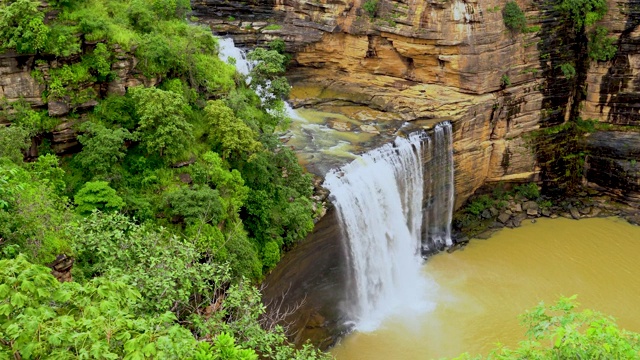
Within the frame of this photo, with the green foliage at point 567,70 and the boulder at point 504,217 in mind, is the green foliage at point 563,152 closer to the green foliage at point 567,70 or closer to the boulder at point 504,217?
the green foliage at point 567,70

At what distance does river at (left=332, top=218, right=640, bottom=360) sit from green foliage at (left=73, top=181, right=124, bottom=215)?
7.99 meters

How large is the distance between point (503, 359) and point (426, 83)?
A: 55.7 feet

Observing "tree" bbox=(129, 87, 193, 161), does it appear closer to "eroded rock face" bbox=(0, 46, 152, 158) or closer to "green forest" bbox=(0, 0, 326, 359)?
"green forest" bbox=(0, 0, 326, 359)

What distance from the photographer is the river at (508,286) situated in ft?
54.6

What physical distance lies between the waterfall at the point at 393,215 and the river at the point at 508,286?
2.14ft

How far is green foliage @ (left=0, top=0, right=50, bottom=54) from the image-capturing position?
37.5ft

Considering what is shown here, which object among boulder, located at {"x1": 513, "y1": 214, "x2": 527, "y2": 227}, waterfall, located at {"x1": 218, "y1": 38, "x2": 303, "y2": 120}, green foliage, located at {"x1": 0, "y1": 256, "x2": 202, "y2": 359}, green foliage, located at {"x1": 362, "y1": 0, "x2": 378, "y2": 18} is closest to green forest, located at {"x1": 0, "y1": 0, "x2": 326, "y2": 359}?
green foliage, located at {"x1": 0, "y1": 256, "x2": 202, "y2": 359}

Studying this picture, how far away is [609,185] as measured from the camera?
23.8 meters

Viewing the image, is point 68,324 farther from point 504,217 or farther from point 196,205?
point 504,217

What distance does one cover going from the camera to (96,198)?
1125 centimetres

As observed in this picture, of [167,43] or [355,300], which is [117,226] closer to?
[167,43]

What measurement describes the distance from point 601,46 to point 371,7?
31.0ft

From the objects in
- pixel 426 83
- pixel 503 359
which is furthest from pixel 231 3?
pixel 503 359

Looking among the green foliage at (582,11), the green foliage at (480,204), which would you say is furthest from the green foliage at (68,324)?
the green foliage at (582,11)
